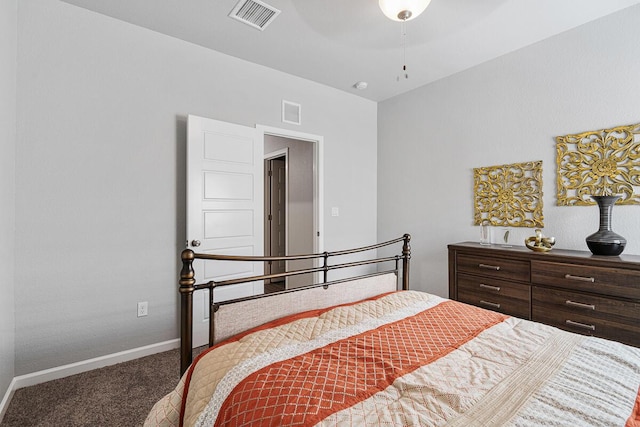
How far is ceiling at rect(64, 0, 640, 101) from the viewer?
2.32 metres

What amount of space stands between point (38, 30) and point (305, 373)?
2993mm

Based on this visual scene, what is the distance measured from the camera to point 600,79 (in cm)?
249

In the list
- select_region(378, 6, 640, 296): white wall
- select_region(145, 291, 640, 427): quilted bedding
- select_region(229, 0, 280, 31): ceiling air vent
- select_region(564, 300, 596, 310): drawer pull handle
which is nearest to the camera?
select_region(145, 291, 640, 427): quilted bedding

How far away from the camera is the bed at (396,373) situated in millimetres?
852

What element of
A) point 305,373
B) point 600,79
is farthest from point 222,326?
point 600,79

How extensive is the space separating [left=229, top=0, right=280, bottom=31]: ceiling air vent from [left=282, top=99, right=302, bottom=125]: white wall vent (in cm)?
96

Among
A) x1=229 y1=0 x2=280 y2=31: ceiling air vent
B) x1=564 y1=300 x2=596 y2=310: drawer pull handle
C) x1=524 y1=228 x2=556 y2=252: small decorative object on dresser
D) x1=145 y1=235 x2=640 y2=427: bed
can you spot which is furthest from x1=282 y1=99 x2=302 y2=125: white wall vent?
x1=564 y1=300 x2=596 y2=310: drawer pull handle

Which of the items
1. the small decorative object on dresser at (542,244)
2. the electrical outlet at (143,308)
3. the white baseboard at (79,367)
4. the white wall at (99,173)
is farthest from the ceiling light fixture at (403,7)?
the white baseboard at (79,367)

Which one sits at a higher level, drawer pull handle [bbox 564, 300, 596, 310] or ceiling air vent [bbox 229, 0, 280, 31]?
ceiling air vent [bbox 229, 0, 280, 31]

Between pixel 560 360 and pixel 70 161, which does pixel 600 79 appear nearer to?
pixel 560 360

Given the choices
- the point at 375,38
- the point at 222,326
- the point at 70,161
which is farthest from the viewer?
the point at 375,38

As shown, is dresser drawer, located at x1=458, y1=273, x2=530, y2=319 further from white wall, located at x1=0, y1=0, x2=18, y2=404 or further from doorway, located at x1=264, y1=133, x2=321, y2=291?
white wall, located at x1=0, y1=0, x2=18, y2=404

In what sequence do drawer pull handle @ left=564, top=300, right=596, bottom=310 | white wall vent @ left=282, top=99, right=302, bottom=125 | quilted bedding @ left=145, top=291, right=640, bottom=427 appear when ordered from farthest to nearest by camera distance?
1. white wall vent @ left=282, top=99, right=302, bottom=125
2. drawer pull handle @ left=564, top=300, right=596, bottom=310
3. quilted bedding @ left=145, top=291, right=640, bottom=427

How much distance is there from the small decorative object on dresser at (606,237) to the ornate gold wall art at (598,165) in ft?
0.73
